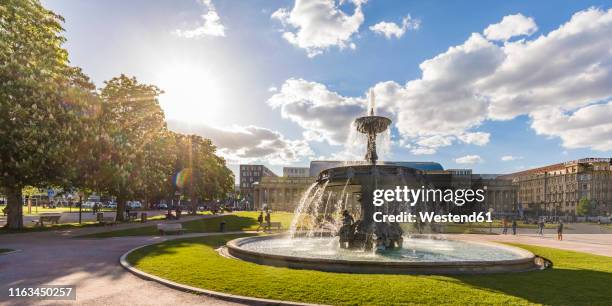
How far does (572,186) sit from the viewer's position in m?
143

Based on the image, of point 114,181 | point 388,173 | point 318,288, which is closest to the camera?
point 318,288

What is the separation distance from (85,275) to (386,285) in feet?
33.1

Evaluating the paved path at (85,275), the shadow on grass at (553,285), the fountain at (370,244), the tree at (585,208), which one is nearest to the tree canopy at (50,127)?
the paved path at (85,275)

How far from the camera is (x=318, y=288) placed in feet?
36.1

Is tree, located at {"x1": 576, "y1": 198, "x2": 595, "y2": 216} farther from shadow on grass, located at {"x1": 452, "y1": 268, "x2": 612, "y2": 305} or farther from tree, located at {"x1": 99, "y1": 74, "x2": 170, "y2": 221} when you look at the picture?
shadow on grass, located at {"x1": 452, "y1": 268, "x2": 612, "y2": 305}

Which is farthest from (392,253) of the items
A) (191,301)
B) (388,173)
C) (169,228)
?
(169,228)

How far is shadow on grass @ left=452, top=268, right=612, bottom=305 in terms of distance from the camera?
10461mm

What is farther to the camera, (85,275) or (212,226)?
(212,226)

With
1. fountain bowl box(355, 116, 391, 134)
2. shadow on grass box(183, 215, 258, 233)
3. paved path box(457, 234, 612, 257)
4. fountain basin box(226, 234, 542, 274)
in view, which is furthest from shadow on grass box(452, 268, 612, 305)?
shadow on grass box(183, 215, 258, 233)

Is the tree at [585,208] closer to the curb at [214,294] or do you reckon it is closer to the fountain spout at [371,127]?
the fountain spout at [371,127]

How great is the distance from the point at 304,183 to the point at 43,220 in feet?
367

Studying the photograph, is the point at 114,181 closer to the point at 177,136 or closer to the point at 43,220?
the point at 43,220

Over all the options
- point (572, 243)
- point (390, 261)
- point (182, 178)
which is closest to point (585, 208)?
point (572, 243)

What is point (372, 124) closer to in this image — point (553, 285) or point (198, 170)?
point (553, 285)
